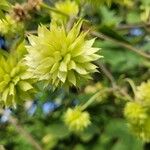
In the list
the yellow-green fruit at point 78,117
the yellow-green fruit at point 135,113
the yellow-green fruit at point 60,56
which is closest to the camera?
the yellow-green fruit at point 60,56

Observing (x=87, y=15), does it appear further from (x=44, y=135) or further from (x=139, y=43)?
(x=44, y=135)

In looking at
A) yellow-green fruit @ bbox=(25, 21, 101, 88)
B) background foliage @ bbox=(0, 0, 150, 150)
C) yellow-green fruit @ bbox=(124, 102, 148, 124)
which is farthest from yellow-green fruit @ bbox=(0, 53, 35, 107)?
background foliage @ bbox=(0, 0, 150, 150)

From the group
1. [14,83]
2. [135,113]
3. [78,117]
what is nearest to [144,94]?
[135,113]

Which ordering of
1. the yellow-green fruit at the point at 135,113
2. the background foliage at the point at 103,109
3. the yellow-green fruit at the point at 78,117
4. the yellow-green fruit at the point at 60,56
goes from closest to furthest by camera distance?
the yellow-green fruit at the point at 60,56, the yellow-green fruit at the point at 135,113, the yellow-green fruit at the point at 78,117, the background foliage at the point at 103,109

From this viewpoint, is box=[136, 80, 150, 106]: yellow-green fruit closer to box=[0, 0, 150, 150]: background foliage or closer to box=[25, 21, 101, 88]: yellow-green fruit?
box=[0, 0, 150, 150]: background foliage

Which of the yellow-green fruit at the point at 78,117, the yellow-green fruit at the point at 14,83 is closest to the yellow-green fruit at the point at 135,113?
the yellow-green fruit at the point at 78,117

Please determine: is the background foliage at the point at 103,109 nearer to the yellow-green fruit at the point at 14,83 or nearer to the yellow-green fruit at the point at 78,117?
the yellow-green fruit at the point at 78,117
